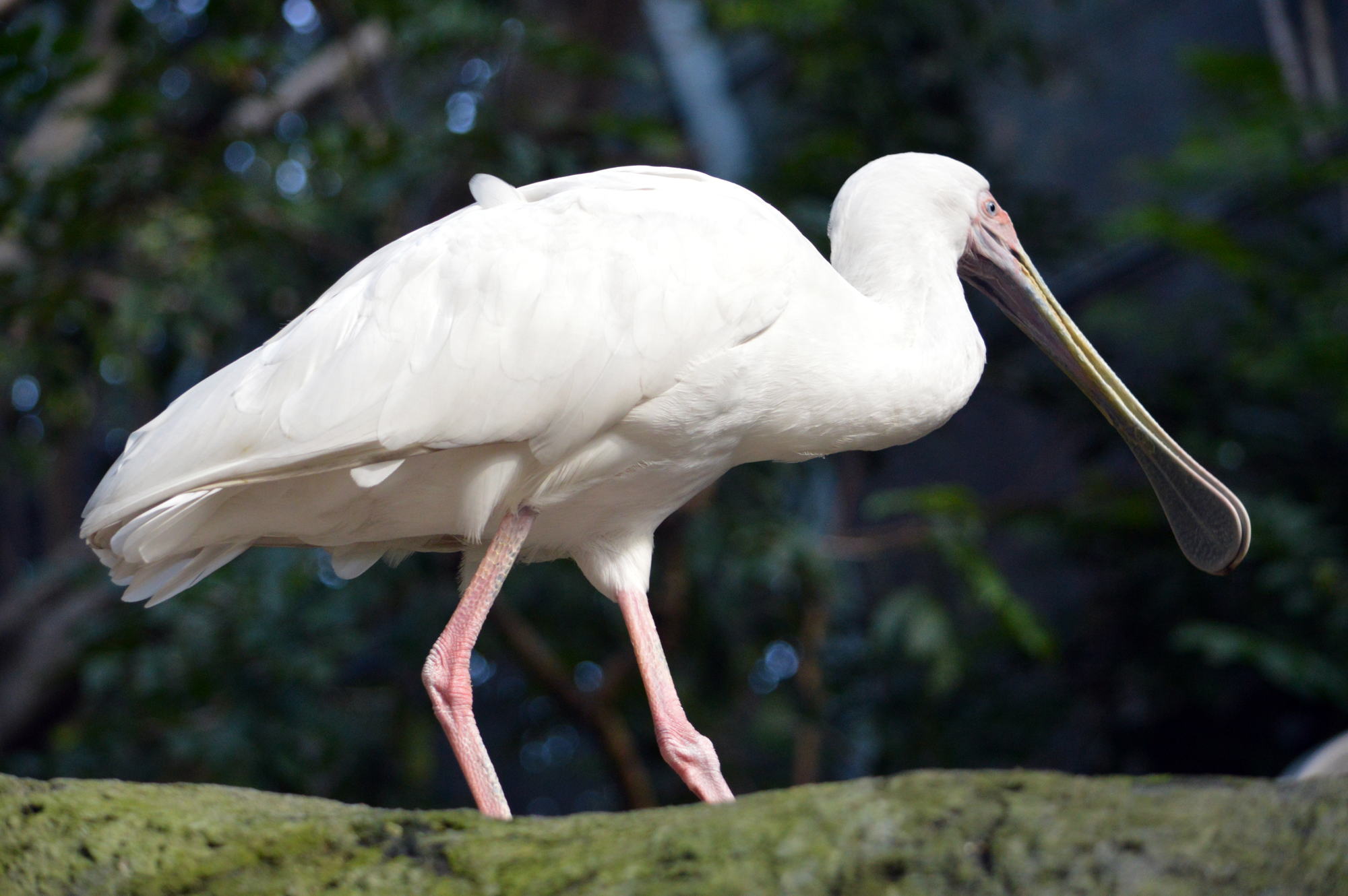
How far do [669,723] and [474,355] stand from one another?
91 centimetres

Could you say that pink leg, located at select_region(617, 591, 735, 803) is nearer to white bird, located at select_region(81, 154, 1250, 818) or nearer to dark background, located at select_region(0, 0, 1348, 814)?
white bird, located at select_region(81, 154, 1250, 818)

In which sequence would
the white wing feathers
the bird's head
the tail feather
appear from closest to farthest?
1. the white wing feathers
2. the tail feather
3. the bird's head

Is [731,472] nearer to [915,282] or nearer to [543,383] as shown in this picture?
[915,282]

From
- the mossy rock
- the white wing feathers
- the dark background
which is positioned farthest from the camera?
the dark background

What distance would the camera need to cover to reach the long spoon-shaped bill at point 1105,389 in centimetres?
325

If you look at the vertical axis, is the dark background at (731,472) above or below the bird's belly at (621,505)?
below

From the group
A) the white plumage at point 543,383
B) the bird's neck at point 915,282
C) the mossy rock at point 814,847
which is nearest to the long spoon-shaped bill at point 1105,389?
the bird's neck at point 915,282

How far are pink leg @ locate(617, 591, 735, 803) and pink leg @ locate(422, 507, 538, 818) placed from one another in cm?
32

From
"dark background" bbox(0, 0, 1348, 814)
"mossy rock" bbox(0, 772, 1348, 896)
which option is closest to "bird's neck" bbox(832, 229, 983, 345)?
"mossy rock" bbox(0, 772, 1348, 896)

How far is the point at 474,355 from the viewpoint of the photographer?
2.81 metres

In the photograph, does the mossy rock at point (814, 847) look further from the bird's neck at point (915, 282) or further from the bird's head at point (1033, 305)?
the bird's head at point (1033, 305)

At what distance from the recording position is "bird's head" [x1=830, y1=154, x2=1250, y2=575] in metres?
3.22

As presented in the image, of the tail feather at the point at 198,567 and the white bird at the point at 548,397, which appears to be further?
the tail feather at the point at 198,567

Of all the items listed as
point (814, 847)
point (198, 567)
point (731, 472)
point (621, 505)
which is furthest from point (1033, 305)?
point (731, 472)
